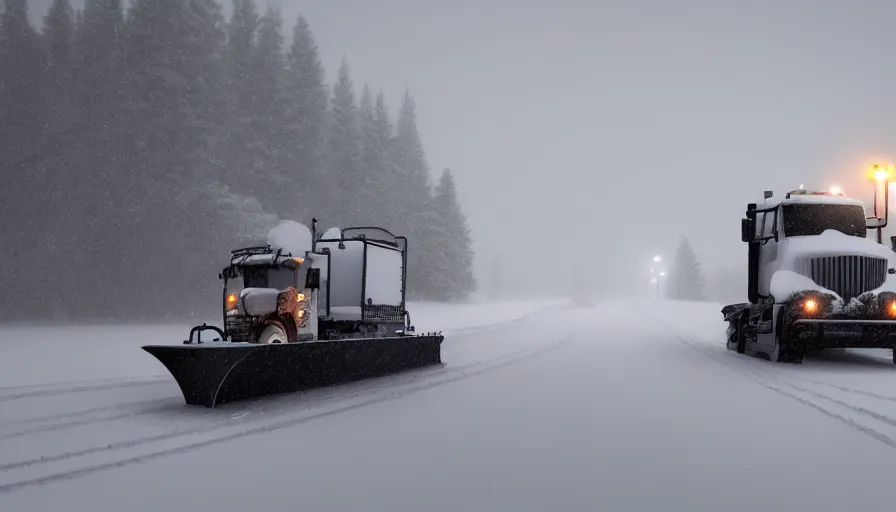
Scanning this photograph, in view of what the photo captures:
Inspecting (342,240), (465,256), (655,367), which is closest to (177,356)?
(342,240)

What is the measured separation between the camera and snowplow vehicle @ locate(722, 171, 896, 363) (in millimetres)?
13094

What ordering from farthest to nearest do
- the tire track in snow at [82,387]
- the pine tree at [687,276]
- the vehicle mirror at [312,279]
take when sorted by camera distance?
the pine tree at [687,276] < the vehicle mirror at [312,279] < the tire track in snow at [82,387]

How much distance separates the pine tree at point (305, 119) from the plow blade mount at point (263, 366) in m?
26.2

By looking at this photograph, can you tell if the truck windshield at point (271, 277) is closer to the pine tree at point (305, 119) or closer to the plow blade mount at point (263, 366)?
the plow blade mount at point (263, 366)

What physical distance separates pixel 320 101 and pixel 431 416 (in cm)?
3488

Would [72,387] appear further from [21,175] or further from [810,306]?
[21,175]

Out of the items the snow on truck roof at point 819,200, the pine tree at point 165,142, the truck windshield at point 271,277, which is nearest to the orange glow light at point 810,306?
the snow on truck roof at point 819,200

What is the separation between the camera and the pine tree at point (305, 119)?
35.9 metres

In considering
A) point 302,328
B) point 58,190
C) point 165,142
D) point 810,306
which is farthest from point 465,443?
point 58,190

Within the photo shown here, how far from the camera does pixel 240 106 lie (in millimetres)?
34938

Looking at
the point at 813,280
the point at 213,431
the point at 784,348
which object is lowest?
the point at 213,431

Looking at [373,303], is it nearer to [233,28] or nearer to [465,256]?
[233,28]

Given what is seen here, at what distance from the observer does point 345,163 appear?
44.5 meters

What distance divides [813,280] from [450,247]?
39.8 metres
